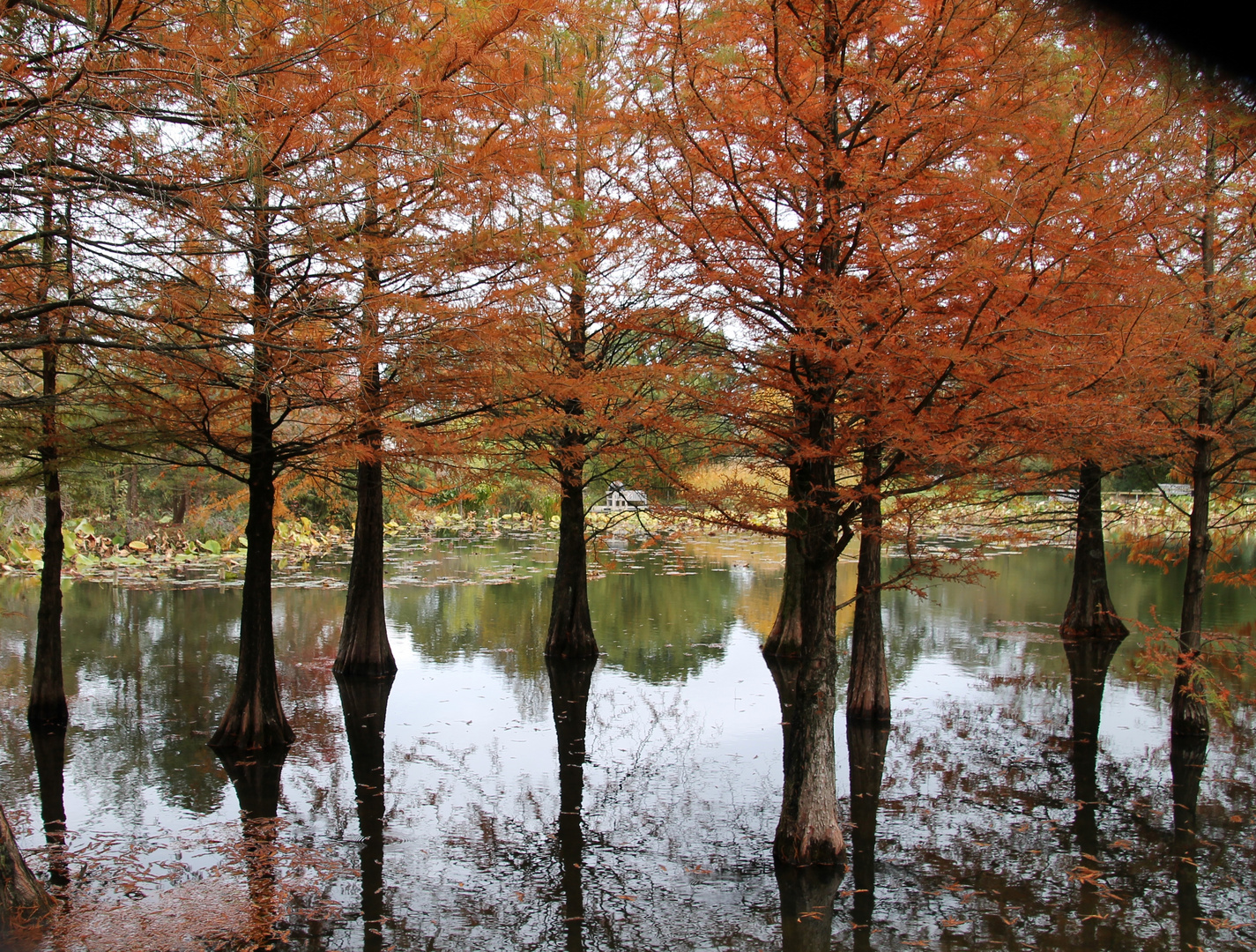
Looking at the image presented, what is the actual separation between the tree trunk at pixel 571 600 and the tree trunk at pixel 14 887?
982cm

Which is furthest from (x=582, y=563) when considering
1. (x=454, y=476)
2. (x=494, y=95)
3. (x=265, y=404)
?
(x=494, y=95)

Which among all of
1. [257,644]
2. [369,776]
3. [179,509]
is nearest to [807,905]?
[369,776]

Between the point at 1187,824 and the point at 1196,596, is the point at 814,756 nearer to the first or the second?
the point at 1187,824

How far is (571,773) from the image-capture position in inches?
381

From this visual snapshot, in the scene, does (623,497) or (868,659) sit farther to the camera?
(623,497)

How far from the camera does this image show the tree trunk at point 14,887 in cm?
546

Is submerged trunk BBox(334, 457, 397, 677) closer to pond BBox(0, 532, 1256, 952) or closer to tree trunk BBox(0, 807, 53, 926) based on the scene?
pond BBox(0, 532, 1256, 952)

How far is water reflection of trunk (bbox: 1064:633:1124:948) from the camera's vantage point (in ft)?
22.1

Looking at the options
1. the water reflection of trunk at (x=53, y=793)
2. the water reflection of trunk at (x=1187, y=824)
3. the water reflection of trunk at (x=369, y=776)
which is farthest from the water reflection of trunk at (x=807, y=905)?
the water reflection of trunk at (x=53, y=793)

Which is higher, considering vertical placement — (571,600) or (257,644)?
(257,644)

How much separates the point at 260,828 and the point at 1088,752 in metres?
9.10

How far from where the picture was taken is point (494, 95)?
7.62 meters

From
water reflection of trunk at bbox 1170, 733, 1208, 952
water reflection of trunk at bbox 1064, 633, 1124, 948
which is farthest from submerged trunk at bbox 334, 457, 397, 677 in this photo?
water reflection of trunk at bbox 1170, 733, 1208, 952

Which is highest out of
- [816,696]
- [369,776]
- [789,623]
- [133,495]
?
[133,495]
